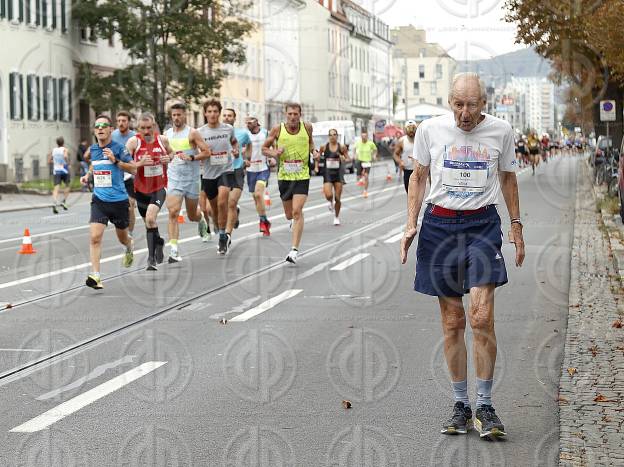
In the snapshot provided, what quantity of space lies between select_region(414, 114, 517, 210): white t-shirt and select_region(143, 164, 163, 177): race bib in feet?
28.1

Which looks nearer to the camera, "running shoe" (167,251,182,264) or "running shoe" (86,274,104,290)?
"running shoe" (86,274,104,290)

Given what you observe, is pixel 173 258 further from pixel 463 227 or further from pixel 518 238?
pixel 463 227

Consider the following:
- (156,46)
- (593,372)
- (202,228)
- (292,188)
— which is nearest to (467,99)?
(593,372)

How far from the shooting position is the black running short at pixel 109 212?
13828 mm

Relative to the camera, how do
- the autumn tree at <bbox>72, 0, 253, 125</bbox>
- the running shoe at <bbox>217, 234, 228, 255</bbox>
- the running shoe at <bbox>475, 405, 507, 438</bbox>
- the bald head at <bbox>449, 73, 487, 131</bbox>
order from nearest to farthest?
1. the running shoe at <bbox>475, 405, 507, 438</bbox>
2. the bald head at <bbox>449, 73, 487, 131</bbox>
3. the running shoe at <bbox>217, 234, 228, 255</bbox>
4. the autumn tree at <bbox>72, 0, 253, 125</bbox>

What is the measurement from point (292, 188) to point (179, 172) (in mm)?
1376

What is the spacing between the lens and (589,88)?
46.1 m

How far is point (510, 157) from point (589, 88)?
40214mm

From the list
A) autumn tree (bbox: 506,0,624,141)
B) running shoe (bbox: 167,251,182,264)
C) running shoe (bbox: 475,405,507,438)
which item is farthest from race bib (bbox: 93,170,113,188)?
autumn tree (bbox: 506,0,624,141)

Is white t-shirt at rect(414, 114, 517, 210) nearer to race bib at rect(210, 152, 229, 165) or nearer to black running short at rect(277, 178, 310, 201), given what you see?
black running short at rect(277, 178, 310, 201)

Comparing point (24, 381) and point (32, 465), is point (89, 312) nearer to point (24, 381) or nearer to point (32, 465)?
point (24, 381)

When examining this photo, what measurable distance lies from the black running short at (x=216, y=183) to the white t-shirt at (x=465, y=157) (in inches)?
424

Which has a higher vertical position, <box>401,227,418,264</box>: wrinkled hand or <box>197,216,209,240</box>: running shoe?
<box>401,227,418,264</box>: wrinkled hand

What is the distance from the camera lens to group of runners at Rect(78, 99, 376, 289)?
1389cm
